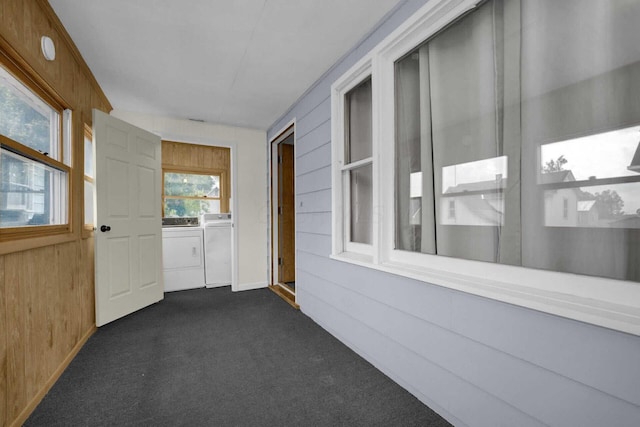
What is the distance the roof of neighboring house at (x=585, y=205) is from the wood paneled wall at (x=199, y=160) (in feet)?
17.0

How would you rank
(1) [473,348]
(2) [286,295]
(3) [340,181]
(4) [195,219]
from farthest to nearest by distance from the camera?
(4) [195,219], (2) [286,295], (3) [340,181], (1) [473,348]

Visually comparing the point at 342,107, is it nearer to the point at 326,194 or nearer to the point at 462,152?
the point at 326,194

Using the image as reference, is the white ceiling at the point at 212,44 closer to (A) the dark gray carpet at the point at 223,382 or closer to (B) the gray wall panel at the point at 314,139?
(B) the gray wall panel at the point at 314,139

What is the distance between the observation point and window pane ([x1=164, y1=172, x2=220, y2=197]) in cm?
507

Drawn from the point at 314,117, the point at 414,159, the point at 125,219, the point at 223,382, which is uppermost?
the point at 314,117

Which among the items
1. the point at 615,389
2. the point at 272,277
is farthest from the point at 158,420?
the point at 272,277

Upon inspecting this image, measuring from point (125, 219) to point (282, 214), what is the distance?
1.88 m

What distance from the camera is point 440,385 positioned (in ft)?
4.74

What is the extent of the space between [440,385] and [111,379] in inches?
79.3

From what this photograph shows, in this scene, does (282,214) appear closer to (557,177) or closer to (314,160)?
(314,160)

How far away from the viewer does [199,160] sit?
5.21 meters

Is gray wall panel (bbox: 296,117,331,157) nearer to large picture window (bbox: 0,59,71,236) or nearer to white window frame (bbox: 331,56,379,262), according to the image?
white window frame (bbox: 331,56,379,262)

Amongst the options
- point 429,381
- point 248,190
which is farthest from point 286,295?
point 429,381

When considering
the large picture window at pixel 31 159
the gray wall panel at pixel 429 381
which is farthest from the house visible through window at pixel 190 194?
the gray wall panel at pixel 429 381
